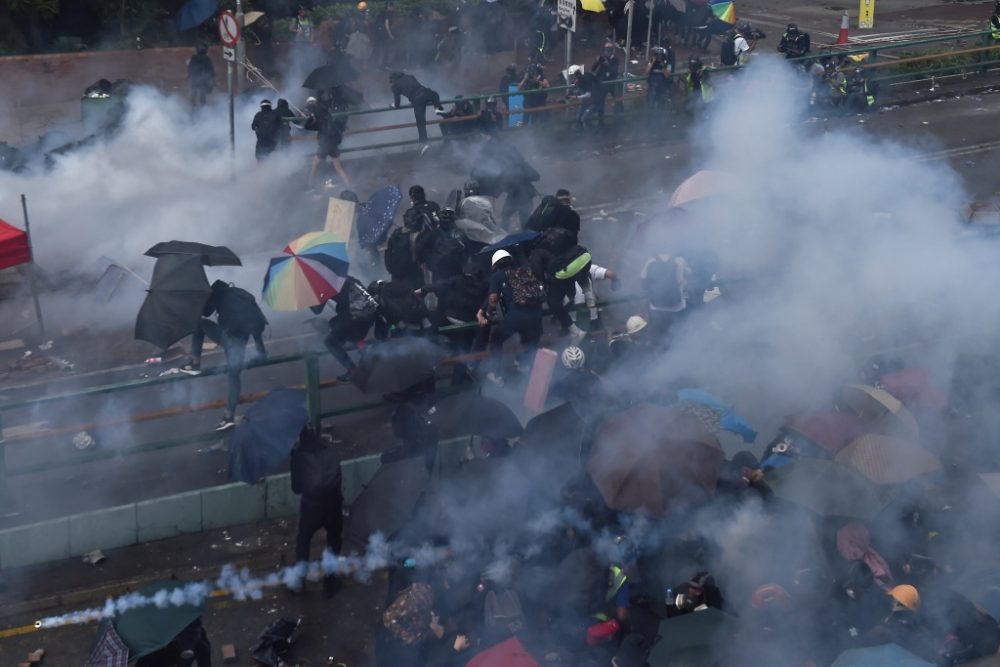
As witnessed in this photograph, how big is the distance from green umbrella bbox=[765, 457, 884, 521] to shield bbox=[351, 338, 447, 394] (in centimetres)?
258

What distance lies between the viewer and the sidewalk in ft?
23.2

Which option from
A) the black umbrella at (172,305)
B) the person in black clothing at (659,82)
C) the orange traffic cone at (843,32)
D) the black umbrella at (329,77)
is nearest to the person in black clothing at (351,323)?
the black umbrella at (172,305)

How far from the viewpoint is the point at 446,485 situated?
7.35 m

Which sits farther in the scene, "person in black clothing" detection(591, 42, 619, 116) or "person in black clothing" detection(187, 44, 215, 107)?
"person in black clothing" detection(187, 44, 215, 107)

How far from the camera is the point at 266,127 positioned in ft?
46.0

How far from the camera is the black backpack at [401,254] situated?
986 centimetres

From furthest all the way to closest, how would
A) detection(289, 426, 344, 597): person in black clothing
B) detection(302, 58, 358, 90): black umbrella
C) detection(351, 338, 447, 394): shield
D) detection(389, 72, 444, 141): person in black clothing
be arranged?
1. detection(302, 58, 358, 90): black umbrella
2. detection(389, 72, 444, 141): person in black clothing
3. detection(351, 338, 447, 394): shield
4. detection(289, 426, 344, 597): person in black clothing

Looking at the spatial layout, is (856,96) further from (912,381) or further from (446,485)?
(446,485)

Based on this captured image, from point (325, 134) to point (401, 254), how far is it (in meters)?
4.84

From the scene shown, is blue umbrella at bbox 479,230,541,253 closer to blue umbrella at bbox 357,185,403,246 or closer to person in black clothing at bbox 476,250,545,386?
person in black clothing at bbox 476,250,545,386

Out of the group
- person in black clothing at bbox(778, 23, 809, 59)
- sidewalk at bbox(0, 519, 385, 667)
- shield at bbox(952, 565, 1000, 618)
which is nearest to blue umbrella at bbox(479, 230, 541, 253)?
sidewalk at bbox(0, 519, 385, 667)

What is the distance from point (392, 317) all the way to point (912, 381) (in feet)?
13.0

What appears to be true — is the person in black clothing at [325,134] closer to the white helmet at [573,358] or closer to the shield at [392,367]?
the shield at [392,367]

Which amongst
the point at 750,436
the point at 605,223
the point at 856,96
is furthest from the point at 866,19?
the point at 750,436
